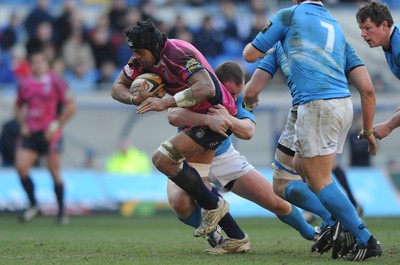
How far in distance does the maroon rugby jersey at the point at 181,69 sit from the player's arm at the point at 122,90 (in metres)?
0.06

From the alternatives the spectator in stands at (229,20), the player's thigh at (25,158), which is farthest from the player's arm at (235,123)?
the spectator in stands at (229,20)

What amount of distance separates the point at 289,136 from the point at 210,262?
5.66 feet

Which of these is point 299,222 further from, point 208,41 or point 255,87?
point 208,41

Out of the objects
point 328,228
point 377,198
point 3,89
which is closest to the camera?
point 328,228

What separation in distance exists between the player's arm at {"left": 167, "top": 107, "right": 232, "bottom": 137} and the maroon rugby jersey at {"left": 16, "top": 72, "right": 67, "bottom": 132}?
720cm

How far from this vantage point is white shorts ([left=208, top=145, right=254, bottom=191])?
30.9 ft

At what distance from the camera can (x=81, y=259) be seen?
26.6 feet

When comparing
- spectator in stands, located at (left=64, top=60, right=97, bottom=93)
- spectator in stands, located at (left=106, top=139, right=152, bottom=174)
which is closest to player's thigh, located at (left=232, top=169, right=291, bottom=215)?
spectator in stands, located at (left=106, top=139, right=152, bottom=174)

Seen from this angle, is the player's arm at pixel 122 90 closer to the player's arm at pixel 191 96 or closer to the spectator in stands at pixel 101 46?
the player's arm at pixel 191 96

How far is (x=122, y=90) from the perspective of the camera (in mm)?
8734

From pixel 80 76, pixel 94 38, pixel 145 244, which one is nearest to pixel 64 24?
pixel 94 38

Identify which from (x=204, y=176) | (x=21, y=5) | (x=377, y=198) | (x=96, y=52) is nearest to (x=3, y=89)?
(x=96, y=52)

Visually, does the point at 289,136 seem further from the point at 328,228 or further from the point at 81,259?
the point at 81,259

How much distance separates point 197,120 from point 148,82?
1.94 feet
